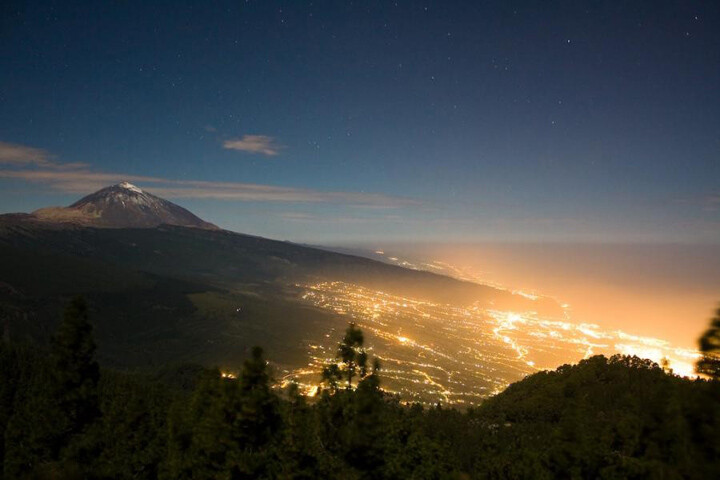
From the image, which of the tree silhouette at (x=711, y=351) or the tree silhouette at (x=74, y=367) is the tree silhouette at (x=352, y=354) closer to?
the tree silhouette at (x=711, y=351)

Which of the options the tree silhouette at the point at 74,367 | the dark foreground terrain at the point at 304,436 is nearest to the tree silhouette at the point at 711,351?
the dark foreground terrain at the point at 304,436

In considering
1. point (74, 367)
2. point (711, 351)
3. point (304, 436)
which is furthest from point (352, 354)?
point (74, 367)

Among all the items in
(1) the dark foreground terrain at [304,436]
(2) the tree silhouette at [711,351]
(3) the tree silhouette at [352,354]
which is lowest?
(1) the dark foreground terrain at [304,436]

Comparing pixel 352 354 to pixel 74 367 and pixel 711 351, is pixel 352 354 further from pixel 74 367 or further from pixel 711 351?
pixel 74 367

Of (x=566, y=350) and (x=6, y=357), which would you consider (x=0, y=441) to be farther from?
(x=566, y=350)

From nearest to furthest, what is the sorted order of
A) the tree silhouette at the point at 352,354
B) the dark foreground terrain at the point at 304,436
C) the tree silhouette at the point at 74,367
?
the dark foreground terrain at the point at 304,436 → the tree silhouette at the point at 352,354 → the tree silhouette at the point at 74,367

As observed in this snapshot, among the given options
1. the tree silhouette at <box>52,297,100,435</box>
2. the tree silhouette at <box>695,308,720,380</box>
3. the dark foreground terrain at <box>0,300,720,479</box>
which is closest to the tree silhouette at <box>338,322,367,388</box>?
the dark foreground terrain at <box>0,300,720,479</box>
